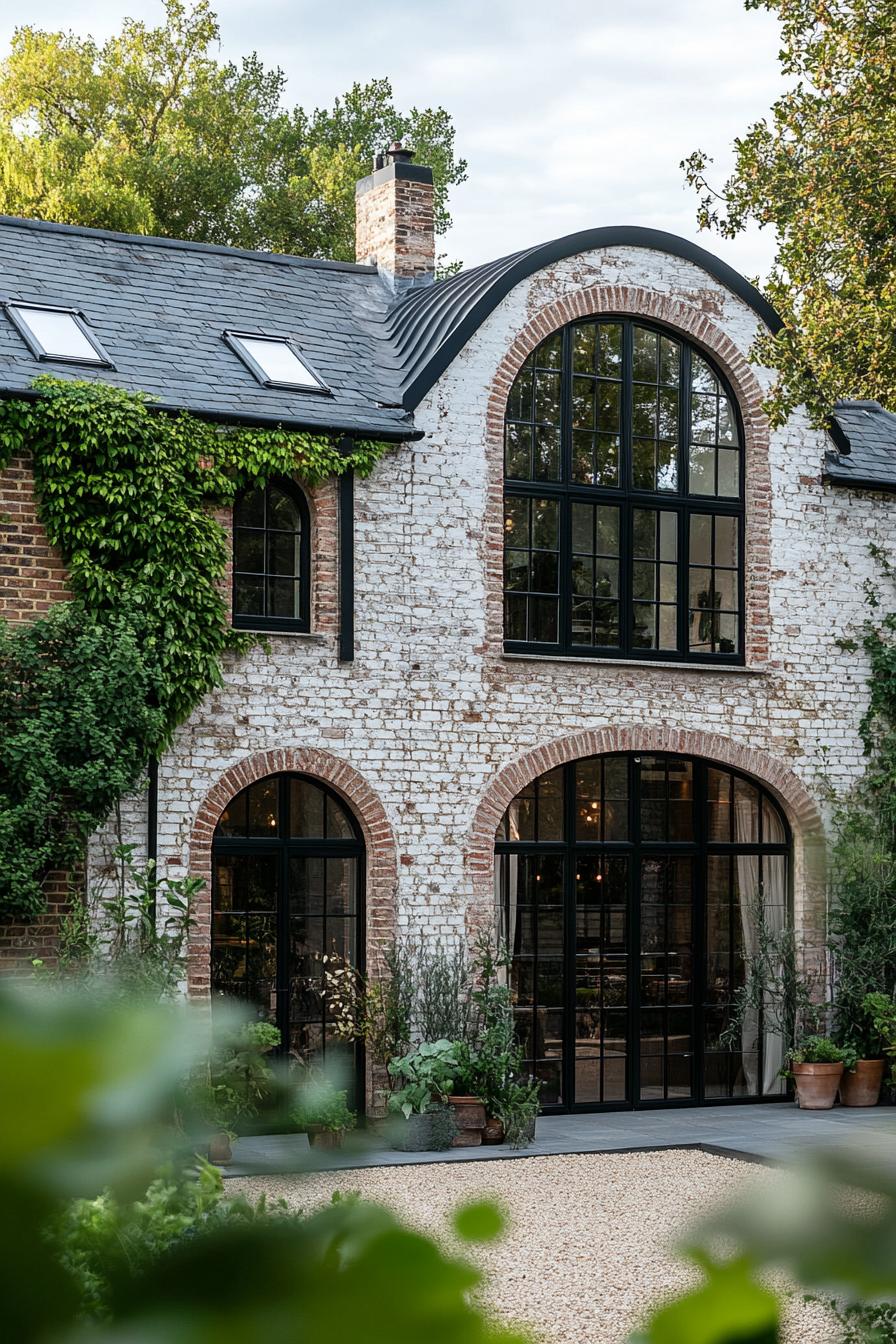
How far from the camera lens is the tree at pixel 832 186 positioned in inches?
514

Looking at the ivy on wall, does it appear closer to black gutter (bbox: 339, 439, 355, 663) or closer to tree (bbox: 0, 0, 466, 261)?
black gutter (bbox: 339, 439, 355, 663)

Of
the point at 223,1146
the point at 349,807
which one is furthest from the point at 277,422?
the point at 223,1146

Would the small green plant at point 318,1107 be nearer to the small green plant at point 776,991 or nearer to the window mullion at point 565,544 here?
the window mullion at point 565,544

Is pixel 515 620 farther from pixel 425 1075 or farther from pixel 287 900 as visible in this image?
pixel 425 1075

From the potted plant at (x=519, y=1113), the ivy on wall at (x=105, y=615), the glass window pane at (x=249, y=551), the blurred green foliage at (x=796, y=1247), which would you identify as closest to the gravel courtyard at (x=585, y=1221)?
the potted plant at (x=519, y=1113)

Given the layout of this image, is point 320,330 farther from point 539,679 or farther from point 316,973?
point 316,973

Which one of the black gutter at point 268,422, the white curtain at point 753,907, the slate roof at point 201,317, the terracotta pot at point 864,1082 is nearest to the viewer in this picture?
the black gutter at point 268,422

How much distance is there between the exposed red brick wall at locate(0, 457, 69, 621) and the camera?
12.0 metres

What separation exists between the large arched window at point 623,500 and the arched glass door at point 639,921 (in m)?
1.18

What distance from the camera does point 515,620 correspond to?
14.3 metres

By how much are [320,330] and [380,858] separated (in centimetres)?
473

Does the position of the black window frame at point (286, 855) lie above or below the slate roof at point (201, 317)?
below

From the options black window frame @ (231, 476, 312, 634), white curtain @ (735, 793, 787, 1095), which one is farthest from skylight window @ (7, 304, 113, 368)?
white curtain @ (735, 793, 787, 1095)

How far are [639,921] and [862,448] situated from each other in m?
5.22
